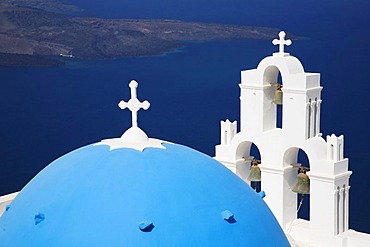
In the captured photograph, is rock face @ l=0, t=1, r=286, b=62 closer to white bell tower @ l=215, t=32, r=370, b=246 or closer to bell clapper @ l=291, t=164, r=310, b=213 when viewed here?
white bell tower @ l=215, t=32, r=370, b=246

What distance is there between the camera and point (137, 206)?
20.9 ft

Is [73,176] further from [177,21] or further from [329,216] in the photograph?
[177,21]

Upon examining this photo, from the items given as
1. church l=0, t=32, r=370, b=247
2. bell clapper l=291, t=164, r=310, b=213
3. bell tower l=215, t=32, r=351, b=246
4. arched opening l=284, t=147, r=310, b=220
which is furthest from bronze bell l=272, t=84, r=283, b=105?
church l=0, t=32, r=370, b=247

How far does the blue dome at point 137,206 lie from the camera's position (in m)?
6.29

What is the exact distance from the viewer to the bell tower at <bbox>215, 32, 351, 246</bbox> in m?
10.1

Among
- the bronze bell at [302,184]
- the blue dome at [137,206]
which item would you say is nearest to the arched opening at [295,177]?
the bronze bell at [302,184]

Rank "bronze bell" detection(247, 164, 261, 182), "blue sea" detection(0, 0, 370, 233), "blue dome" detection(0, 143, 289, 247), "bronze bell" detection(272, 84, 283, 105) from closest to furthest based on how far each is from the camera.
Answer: "blue dome" detection(0, 143, 289, 247)
"bronze bell" detection(272, 84, 283, 105)
"bronze bell" detection(247, 164, 261, 182)
"blue sea" detection(0, 0, 370, 233)

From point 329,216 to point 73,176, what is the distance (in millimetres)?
4354

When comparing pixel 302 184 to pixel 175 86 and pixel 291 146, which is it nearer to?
pixel 291 146

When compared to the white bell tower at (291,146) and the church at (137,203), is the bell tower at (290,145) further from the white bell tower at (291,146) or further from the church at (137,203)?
the church at (137,203)

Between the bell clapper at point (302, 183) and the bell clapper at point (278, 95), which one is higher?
the bell clapper at point (278, 95)

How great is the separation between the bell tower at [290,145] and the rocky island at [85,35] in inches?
481

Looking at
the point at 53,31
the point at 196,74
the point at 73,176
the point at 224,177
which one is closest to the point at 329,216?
the point at 224,177

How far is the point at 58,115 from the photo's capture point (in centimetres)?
2230
